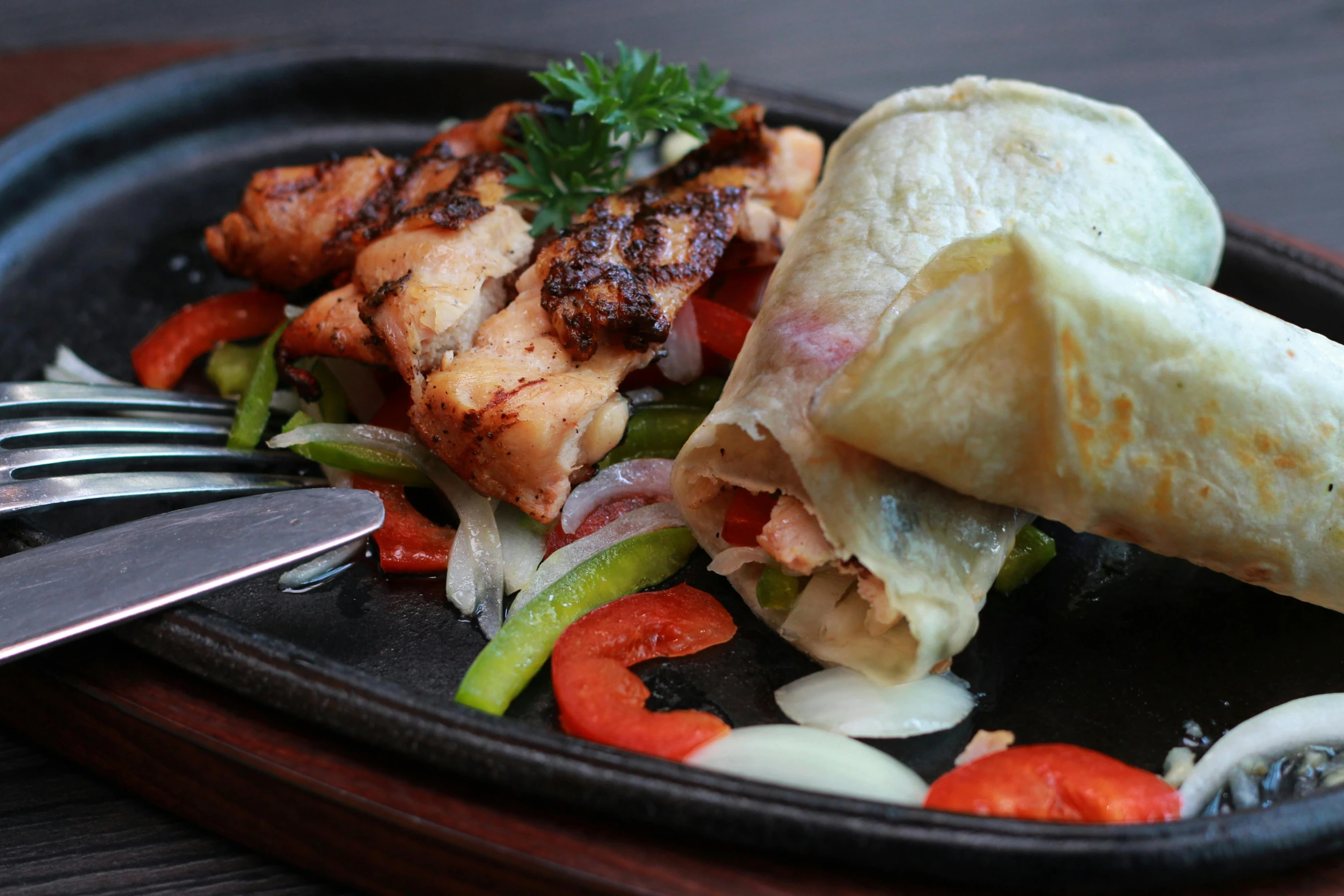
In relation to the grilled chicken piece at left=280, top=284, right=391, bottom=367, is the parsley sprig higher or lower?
higher

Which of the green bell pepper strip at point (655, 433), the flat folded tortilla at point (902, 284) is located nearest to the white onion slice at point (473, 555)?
the green bell pepper strip at point (655, 433)

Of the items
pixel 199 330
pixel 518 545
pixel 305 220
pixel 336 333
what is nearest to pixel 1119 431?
pixel 518 545

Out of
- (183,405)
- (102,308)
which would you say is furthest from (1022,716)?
(102,308)

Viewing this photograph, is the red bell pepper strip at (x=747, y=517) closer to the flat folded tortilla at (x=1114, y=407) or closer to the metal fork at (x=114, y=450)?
the flat folded tortilla at (x=1114, y=407)

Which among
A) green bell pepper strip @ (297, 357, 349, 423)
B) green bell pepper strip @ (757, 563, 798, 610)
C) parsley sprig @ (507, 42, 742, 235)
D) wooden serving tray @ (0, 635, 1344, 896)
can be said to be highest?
parsley sprig @ (507, 42, 742, 235)

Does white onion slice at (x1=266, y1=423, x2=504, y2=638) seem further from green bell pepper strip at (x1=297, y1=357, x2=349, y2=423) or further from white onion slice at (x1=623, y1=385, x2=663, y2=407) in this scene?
white onion slice at (x1=623, y1=385, x2=663, y2=407)

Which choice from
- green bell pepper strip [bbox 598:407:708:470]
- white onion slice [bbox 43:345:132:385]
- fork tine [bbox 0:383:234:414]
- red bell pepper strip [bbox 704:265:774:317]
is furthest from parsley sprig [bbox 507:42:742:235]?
white onion slice [bbox 43:345:132:385]
